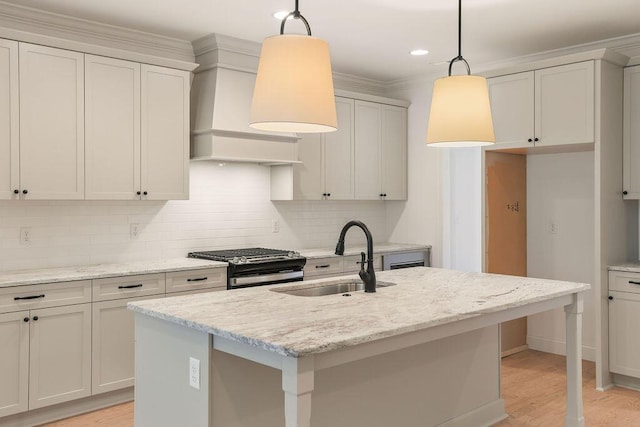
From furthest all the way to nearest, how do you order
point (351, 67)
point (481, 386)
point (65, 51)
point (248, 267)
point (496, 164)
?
1. point (351, 67)
2. point (496, 164)
3. point (248, 267)
4. point (65, 51)
5. point (481, 386)

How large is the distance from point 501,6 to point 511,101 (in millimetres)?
1102

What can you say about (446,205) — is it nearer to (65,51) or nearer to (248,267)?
(248,267)

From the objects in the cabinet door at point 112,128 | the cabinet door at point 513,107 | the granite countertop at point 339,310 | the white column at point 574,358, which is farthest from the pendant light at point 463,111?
the cabinet door at point 112,128

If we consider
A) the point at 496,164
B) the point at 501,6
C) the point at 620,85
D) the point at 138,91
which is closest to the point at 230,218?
the point at 138,91

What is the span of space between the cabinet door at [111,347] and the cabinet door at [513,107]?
330cm

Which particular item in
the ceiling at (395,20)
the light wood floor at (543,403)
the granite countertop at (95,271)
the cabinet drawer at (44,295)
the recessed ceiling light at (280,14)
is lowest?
the light wood floor at (543,403)

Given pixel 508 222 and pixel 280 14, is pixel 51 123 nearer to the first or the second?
pixel 280 14

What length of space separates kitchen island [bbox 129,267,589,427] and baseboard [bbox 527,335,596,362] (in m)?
2.01

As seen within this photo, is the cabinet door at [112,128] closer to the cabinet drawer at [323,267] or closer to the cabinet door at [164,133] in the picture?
the cabinet door at [164,133]

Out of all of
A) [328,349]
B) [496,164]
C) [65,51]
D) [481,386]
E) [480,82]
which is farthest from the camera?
[496,164]

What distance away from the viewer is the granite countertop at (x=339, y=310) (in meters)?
2.23

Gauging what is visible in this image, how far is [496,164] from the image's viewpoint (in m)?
5.41

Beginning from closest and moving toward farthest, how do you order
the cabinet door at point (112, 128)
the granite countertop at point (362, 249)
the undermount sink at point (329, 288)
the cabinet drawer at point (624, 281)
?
the undermount sink at point (329, 288)
the cabinet door at point (112, 128)
the cabinet drawer at point (624, 281)
the granite countertop at point (362, 249)

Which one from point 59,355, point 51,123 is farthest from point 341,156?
point 59,355
